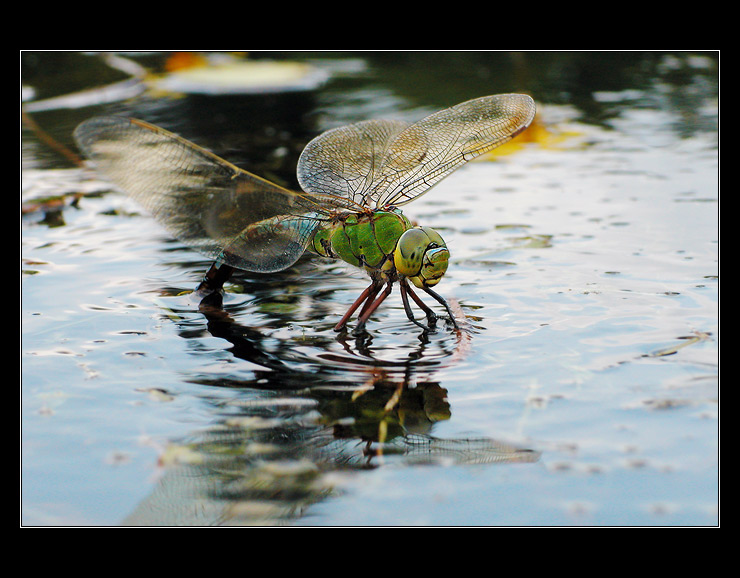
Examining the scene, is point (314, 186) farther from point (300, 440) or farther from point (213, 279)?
point (300, 440)

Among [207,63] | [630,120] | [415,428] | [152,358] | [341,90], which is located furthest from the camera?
[207,63]

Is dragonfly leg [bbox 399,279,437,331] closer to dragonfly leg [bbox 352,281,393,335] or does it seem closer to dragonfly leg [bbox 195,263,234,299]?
dragonfly leg [bbox 352,281,393,335]

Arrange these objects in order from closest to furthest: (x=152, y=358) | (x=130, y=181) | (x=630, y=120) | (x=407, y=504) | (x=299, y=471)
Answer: (x=407, y=504), (x=299, y=471), (x=152, y=358), (x=130, y=181), (x=630, y=120)

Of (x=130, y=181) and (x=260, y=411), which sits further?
(x=130, y=181)

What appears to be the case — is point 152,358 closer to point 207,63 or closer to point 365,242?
point 365,242

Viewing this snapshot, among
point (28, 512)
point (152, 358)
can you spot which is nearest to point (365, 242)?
point (152, 358)

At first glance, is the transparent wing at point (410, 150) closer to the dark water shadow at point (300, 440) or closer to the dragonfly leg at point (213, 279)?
the dragonfly leg at point (213, 279)
